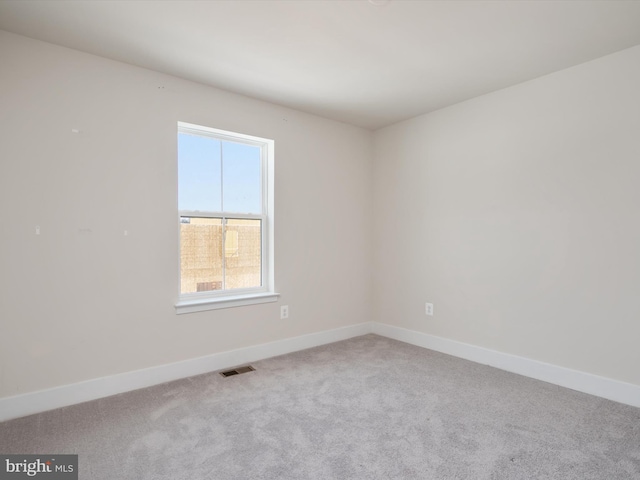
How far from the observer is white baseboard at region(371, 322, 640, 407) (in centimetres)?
248

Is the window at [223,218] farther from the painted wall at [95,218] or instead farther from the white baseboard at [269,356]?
the white baseboard at [269,356]

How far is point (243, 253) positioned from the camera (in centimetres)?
344

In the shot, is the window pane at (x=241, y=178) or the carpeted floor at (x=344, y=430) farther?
the window pane at (x=241, y=178)

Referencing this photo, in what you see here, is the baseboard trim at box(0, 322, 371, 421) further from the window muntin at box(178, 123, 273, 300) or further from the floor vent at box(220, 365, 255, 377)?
the window muntin at box(178, 123, 273, 300)

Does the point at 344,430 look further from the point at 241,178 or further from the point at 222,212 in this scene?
the point at 241,178

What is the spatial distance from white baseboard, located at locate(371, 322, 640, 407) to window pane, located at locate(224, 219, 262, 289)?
1.80 meters

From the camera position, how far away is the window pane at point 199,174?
305cm

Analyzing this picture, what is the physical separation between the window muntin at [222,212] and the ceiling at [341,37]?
568mm

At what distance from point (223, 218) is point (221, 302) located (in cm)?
77

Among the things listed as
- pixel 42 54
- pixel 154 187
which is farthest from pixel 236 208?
pixel 42 54

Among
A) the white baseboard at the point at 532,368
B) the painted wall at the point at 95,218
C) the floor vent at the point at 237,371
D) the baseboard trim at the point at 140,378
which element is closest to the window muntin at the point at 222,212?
the painted wall at the point at 95,218

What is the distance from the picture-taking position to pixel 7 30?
2.24 m

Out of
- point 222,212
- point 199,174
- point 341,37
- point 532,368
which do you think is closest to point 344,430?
point 532,368

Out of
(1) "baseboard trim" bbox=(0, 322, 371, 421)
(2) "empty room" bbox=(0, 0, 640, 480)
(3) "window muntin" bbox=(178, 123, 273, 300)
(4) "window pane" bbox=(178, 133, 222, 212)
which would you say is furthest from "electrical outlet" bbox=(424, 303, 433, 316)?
(4) "window pane" bbox=(178, 133, 222, 212)
